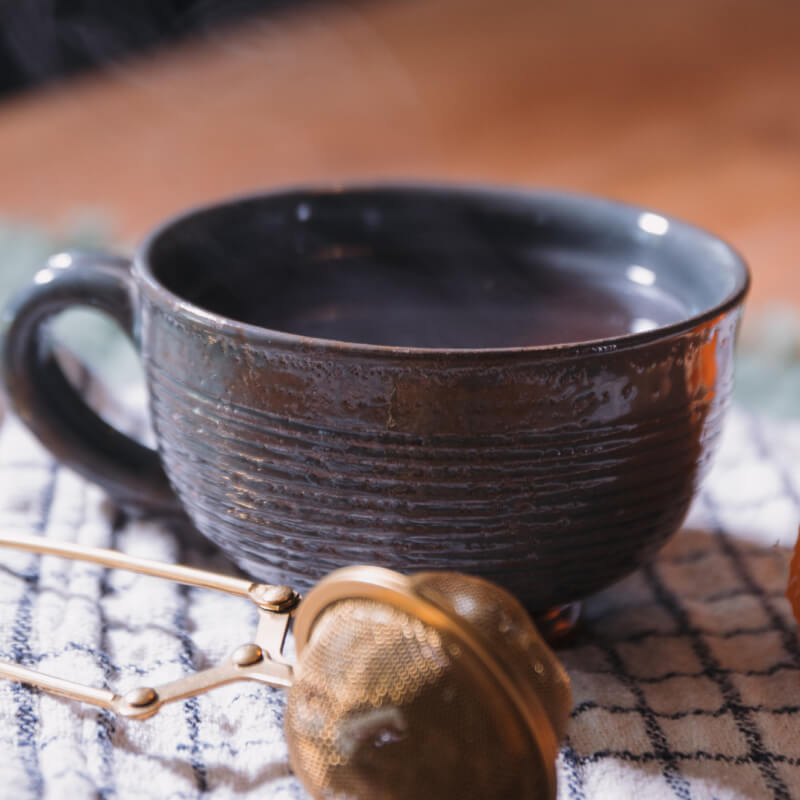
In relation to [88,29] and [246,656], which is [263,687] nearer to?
[246,656]

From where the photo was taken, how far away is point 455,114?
1641 millimetres

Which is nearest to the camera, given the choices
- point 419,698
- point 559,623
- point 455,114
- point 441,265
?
point 419,698

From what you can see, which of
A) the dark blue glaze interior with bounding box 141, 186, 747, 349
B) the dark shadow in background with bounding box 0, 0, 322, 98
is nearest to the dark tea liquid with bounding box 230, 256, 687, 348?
the dark blue glaze interior with bounding box 141, 186, 747, 349

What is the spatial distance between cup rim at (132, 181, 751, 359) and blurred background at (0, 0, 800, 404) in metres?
0.45

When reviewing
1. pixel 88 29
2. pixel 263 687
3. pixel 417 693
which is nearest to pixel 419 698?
pixel 417 693

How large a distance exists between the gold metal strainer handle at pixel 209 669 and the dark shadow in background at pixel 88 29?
615mm

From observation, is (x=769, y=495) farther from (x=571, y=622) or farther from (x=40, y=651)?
(x=40, y=651)

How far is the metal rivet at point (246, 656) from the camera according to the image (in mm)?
377

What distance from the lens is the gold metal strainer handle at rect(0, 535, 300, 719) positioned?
1.23ft

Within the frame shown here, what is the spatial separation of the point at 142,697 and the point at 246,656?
0.04 m

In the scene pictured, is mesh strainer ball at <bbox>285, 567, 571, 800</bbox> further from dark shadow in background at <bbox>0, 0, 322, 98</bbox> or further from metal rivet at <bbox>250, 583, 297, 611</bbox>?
dark shadow in background at <bbox>0, 0, 322, 98</bbox>

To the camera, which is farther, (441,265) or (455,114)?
(455,114)

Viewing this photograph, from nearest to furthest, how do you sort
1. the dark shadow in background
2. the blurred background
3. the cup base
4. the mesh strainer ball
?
the mesh strainer ball → the cup base → the dark shadow in background → the blurred background

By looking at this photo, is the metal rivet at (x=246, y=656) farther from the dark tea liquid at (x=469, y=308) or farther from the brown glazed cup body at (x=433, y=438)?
the dark tea liquid at (x=469, y=308)
